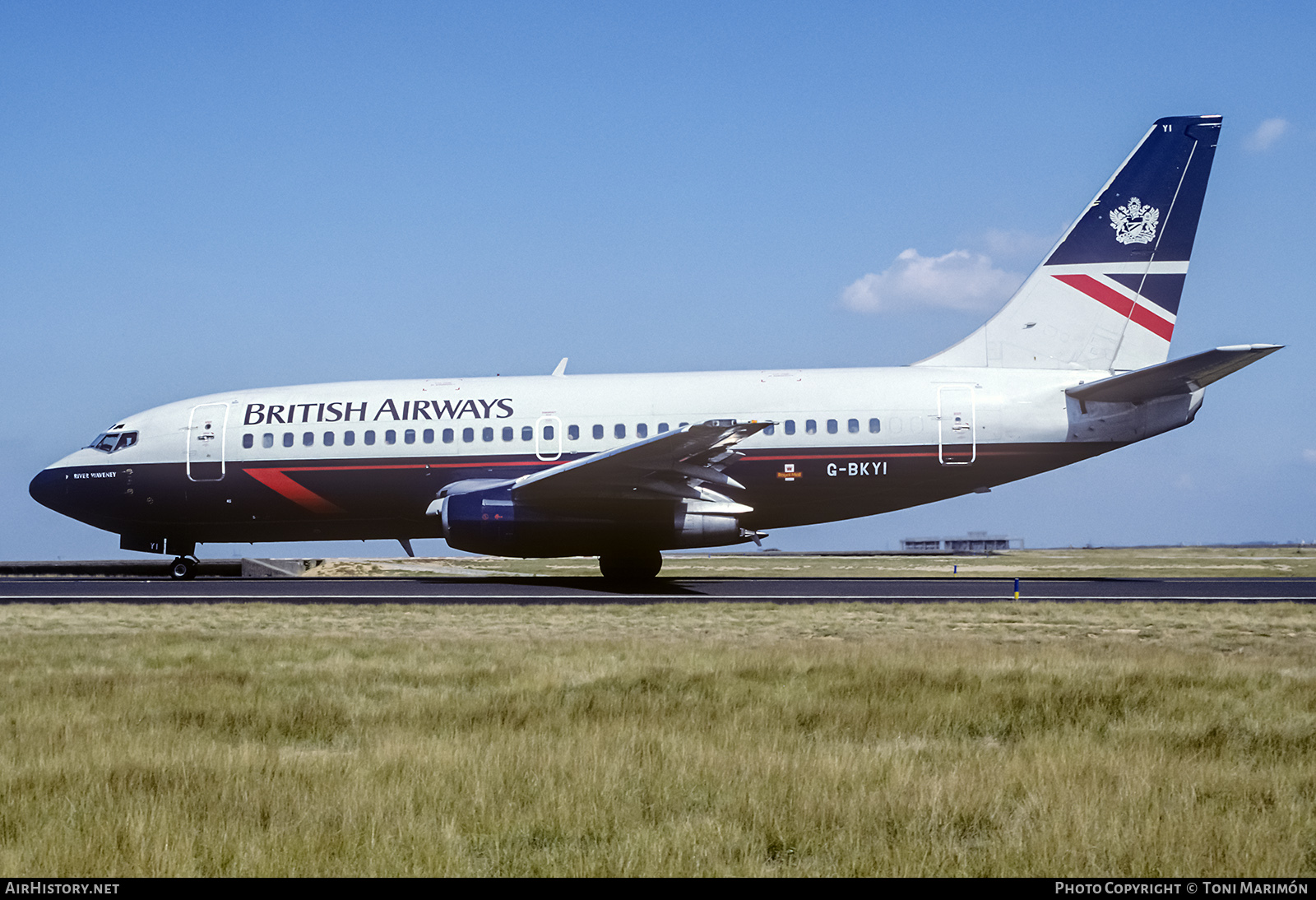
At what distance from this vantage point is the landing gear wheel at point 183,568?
2612 centimetres

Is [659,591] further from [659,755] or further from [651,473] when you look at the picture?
[659,755]

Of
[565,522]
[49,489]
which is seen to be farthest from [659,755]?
[49,489]

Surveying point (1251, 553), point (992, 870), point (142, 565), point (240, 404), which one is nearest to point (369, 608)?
point (240, 404)

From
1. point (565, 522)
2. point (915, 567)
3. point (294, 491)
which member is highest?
point (294, 491)

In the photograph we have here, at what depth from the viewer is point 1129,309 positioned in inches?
969

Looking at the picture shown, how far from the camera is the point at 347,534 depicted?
82.6 ft

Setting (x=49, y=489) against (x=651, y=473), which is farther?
(x=49, y=489)

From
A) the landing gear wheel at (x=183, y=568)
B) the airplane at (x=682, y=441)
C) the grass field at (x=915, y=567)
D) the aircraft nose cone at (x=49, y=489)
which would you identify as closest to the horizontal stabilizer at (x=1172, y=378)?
the airplane at (x=682, y=441)

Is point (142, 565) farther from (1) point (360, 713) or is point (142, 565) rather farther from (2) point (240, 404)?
(1) point (360, 713)

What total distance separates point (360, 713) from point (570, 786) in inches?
126

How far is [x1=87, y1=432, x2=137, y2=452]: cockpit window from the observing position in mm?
25547

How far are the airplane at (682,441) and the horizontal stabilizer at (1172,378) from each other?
0.21 ft

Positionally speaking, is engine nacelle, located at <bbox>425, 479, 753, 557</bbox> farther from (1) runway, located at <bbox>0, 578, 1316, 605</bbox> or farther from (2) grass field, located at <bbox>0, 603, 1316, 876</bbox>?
(2) grass field, located at <bbox>0, 603, 1316, 876</bbox>

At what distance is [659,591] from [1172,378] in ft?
37.4
